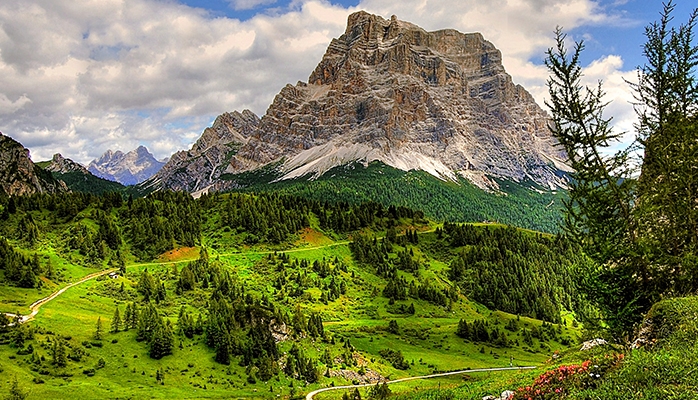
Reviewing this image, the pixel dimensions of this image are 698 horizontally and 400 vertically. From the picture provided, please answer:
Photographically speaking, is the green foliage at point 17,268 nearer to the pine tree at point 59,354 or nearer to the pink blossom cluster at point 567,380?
the pine tree at point 59,354

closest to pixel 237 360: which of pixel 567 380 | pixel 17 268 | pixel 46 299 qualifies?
pixel 46 299

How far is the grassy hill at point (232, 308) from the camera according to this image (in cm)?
6944

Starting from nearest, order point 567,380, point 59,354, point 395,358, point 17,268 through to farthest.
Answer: point 567,380
point 59,354
point 395,358
point 17,268

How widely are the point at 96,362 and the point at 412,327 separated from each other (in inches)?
3422

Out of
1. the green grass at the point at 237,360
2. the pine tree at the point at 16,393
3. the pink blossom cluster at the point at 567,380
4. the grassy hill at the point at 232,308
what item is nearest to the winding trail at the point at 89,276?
the green grass at the point at 237,360

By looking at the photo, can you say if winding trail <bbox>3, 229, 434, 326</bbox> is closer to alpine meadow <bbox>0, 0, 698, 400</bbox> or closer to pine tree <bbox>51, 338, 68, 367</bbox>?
alpine meadow <bbox>0, 0, 698, 400</bbox>

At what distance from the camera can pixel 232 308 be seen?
90.7m

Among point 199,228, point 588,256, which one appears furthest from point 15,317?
point 199,228

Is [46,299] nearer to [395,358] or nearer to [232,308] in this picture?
[232,308]

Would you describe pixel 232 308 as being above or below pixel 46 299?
below

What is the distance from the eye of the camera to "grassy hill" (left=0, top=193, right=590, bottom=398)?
69.4 meters

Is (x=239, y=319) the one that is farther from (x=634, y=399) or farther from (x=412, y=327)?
(x=634, y=399)

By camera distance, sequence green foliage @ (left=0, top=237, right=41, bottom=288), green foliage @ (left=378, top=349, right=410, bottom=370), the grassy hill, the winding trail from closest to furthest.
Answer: the grassy hill → the winding trail → green foliage @ (left=378, top=349, right=410, bottom=370) → green foliage @ (left=0, top=237, right=41, bottom=288)

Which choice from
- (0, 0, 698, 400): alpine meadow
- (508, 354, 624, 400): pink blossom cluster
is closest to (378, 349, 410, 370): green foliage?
(0, 0, 698, 400): alpine meadow
